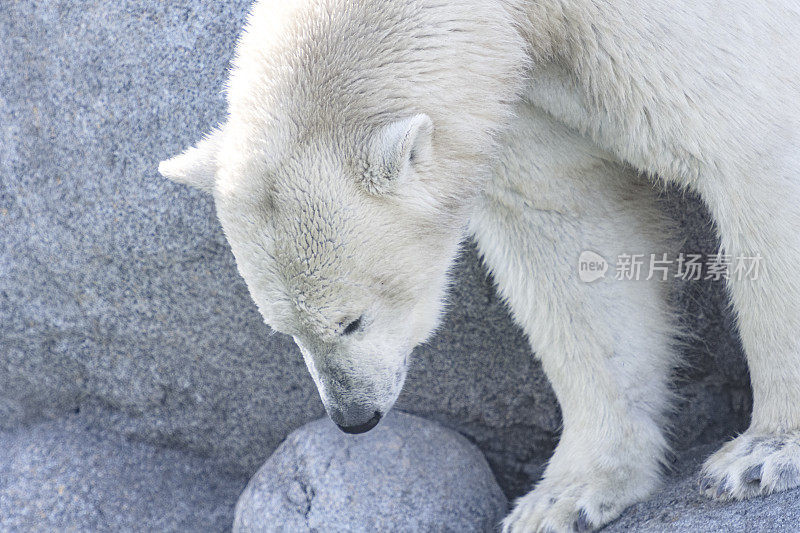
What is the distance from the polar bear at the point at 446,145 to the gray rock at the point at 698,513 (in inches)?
1.4

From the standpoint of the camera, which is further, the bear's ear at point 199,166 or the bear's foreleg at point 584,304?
the bear's foreleg at point 584,304

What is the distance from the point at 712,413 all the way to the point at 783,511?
0.89m

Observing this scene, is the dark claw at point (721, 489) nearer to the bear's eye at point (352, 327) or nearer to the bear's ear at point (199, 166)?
the bear's eye at point (352, 327)

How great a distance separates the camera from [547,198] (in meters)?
2.07

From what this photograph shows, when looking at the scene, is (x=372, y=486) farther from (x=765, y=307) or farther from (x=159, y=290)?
(x=765, y=307)

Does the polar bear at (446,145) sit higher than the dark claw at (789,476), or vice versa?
the polar bear at (446,145)

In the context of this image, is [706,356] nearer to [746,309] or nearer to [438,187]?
[746,309]

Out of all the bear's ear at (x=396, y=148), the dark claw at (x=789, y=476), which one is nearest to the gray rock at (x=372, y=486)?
the dark claw at (x=789, y=476)

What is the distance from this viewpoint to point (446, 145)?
1562 millimetres

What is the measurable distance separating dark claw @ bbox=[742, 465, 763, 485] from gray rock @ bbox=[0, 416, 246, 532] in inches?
66.9

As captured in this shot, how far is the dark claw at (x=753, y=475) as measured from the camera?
171 centimetres

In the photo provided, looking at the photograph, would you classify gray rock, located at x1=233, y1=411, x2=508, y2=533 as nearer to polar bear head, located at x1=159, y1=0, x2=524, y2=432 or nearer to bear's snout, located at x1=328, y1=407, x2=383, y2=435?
bear's snout, located at x1=328, y1=407, x2=383, y2=435

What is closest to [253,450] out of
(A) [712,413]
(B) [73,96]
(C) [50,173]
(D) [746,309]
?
(C) [50,173]

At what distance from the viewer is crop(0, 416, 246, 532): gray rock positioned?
250 cm
